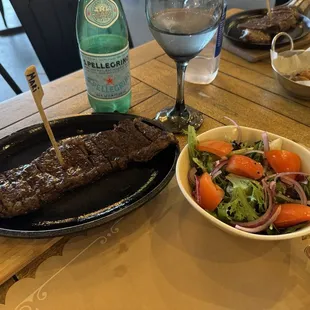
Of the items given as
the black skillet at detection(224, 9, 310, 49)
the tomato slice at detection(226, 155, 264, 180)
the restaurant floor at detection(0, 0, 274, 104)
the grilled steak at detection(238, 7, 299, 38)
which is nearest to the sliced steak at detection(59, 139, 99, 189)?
the tomato slice at detection(226, 155, 264, 180)

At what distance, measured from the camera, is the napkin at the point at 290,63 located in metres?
1.13

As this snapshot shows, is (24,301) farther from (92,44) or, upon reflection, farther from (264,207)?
(92,44)

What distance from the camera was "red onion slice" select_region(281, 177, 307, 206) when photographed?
630 millimetres

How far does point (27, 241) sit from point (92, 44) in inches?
23.3

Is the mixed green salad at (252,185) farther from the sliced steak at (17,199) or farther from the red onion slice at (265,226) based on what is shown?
the sliced steak at (17,199)

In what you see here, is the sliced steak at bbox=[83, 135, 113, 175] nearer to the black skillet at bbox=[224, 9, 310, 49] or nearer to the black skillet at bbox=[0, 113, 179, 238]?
the black skillet at bbox=[0, 113, 179, 238]

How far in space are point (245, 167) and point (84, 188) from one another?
374 millimetres

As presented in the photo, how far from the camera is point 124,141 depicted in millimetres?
846

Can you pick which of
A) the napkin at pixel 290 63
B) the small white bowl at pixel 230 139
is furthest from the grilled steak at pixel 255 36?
the small white bowl at pixel 230 139

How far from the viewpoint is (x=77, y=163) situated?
2.62 feet

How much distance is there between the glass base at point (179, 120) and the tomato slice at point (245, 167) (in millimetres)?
302

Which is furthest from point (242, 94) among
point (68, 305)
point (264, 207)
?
point (68, 305)

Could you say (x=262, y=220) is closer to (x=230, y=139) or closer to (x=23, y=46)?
(x=230, y=139)

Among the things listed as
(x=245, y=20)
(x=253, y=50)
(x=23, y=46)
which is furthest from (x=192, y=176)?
(x=23, y=46)
